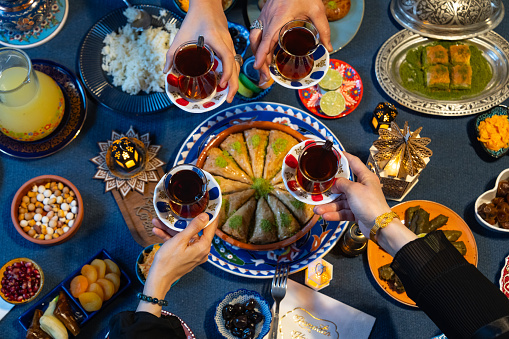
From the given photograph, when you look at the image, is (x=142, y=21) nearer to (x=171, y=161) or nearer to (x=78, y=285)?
(x=171, y=161)

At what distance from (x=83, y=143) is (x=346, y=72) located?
1787mm

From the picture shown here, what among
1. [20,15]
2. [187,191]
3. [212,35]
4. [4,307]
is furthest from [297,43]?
[4,307]

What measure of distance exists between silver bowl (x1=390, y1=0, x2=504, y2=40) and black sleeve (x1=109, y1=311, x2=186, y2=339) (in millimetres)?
2393

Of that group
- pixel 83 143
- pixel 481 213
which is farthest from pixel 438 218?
pixel 83 143

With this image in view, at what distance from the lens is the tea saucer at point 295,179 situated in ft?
6.95

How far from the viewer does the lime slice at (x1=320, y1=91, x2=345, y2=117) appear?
271cm

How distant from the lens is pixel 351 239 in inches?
95.1

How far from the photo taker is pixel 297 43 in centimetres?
221

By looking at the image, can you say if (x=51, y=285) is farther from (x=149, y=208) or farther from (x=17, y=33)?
(x=17, y=33)

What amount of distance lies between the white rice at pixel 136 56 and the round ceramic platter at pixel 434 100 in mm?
1416

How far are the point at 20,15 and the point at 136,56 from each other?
2.93 ft

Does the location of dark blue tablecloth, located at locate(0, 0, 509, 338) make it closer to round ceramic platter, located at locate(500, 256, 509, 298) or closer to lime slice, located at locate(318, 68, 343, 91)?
round ceramic platter, located at locate(500, 256, 509, 298)

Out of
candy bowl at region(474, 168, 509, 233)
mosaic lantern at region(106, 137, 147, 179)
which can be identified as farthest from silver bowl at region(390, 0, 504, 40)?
mosaic lantern at region(106, 137, 147, 179)

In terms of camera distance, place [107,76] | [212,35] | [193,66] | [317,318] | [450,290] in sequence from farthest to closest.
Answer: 1. [107,76]
2. [317,318]
3. [212,35]
4. [193,66]
5. [450,290]
